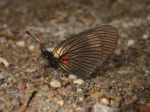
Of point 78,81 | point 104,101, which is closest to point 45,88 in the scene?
point 78,81

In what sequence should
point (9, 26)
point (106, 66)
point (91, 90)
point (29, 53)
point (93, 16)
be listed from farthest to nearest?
point (93, 16) < point (9, 26) < point (29, 53) < point (106, 66) < point (91, 90)

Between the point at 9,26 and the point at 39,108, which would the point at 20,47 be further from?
the point at 39,108

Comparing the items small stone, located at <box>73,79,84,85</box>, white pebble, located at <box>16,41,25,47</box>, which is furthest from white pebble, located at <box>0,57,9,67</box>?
small stone, located at <box>73,79,84,85</box>

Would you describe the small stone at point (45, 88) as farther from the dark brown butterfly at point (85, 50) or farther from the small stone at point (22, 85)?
the dark brown butterfly at point (85, 50)

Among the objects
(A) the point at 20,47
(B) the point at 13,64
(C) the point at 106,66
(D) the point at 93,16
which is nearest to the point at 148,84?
(C) the point at 106,66

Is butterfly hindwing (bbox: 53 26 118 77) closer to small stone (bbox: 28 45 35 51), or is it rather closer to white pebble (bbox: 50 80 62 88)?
white pebble (bbox: 50 80 62 88)

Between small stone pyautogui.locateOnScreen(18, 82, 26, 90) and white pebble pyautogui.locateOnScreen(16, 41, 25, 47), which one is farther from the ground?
white pebble pyautogui.locateOnScreen(16, 41, 25, 47)

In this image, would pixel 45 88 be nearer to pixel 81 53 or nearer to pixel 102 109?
pixel 81 53
